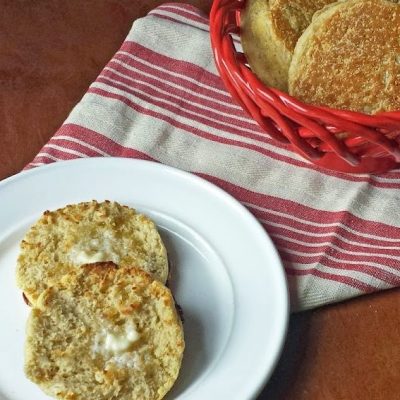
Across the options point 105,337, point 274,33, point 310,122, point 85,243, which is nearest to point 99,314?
point 105,337

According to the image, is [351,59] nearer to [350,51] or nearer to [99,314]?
[350,51]

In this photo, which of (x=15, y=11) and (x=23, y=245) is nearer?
(x=23, y=245)

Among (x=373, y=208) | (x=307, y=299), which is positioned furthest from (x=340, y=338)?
(x=373, y=208)

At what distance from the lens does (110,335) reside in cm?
105

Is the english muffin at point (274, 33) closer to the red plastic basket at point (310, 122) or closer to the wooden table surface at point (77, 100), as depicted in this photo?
the red plastic basket at point (310, 122)

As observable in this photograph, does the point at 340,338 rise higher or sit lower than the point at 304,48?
lower

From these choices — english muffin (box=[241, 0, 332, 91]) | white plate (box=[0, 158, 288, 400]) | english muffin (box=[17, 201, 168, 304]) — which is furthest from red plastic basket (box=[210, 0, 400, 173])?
english muffin (box=[17, 201, 168, 304])

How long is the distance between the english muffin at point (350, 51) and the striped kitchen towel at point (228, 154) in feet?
0.65

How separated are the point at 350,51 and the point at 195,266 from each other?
42 centimetres

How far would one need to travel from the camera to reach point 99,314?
3.53 feet

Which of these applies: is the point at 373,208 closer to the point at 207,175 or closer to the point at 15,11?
the point at 207,175

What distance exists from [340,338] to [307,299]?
79 mm

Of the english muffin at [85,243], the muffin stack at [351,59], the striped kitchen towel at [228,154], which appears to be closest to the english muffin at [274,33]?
the muffin stack at [351,59]

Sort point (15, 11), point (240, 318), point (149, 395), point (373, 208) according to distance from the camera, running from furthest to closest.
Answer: point (15, 11), point (373, 208), point (240, 318), point (149, 395)
